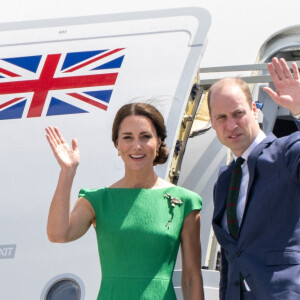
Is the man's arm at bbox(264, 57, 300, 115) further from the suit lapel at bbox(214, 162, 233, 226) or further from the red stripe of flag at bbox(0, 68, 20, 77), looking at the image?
the red stripe of flag at bbox(0, 68, 20, 77)

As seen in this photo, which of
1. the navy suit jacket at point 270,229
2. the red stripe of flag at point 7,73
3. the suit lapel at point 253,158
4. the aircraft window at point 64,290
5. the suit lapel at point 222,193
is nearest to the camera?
the navy suit jacket at point 270,229

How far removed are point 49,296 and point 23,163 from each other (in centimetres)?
86

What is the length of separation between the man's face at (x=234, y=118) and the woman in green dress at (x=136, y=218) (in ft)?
1.14

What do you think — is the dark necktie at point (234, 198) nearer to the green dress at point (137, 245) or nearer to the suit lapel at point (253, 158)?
the suit lapel at point (253, 158)

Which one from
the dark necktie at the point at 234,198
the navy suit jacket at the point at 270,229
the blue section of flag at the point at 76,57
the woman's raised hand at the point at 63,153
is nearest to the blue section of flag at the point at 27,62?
the blue section of flag at the point at 76,57

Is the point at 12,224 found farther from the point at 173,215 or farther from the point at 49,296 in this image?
the point at 173,215

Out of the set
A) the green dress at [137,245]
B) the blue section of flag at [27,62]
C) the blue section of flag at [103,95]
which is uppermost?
the blue section of flag at [27,62]

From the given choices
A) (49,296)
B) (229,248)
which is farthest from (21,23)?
(229,248)

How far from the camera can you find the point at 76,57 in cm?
464

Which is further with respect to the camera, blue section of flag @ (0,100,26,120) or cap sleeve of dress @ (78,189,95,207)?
blue section of flag @ (0,100,26,120)

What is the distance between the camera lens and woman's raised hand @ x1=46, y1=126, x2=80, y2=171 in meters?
2.86

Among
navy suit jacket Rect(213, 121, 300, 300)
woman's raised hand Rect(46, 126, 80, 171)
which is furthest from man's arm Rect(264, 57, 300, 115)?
woman's raised hand Rect(46, 126, 80, 171)

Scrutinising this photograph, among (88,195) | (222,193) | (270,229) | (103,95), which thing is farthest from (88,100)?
(270,229)

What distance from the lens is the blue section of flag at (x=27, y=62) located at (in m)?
4.71
